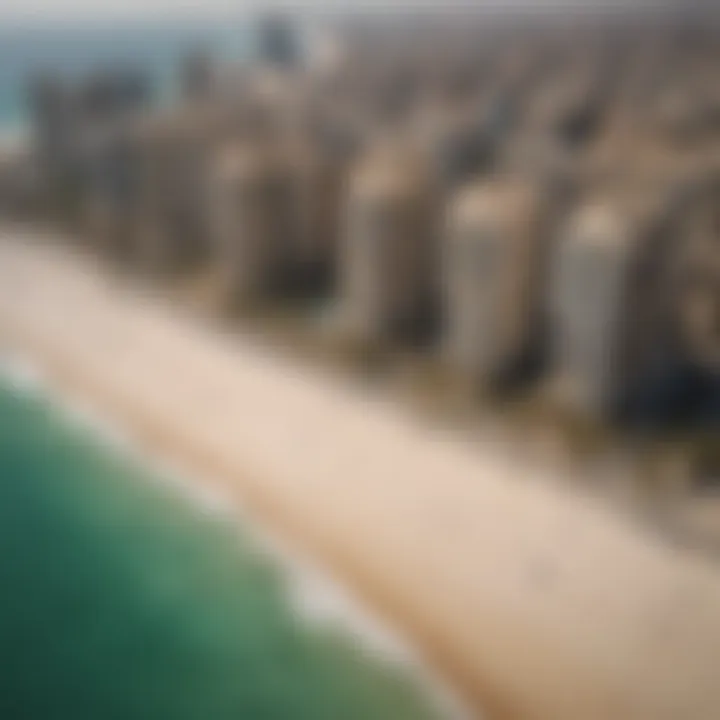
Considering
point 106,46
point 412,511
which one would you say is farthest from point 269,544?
point 106,46

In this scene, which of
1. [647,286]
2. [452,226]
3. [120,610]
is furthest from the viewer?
[452,226]

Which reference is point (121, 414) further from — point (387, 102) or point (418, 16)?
point (418, 16)

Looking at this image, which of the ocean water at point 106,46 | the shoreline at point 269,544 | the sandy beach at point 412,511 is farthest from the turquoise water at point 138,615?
the ocean water at point 106,46

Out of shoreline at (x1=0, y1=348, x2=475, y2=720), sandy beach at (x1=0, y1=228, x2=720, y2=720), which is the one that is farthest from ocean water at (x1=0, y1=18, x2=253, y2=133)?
shoreline at (x1=0, y1=348, x2=475, y2=720)

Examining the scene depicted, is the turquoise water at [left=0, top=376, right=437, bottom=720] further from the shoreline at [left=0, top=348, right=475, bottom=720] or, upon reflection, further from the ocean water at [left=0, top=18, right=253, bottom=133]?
the ocean water at [left=0, top=18, right=253, bottom=133]

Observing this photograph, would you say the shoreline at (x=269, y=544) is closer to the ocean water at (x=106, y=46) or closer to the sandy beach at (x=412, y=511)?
the sandy beach at (x=412, y=511)

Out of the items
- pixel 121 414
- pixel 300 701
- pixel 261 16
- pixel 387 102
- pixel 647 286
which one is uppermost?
pixel 261 16

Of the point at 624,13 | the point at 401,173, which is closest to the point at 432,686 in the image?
the point at 401,173
